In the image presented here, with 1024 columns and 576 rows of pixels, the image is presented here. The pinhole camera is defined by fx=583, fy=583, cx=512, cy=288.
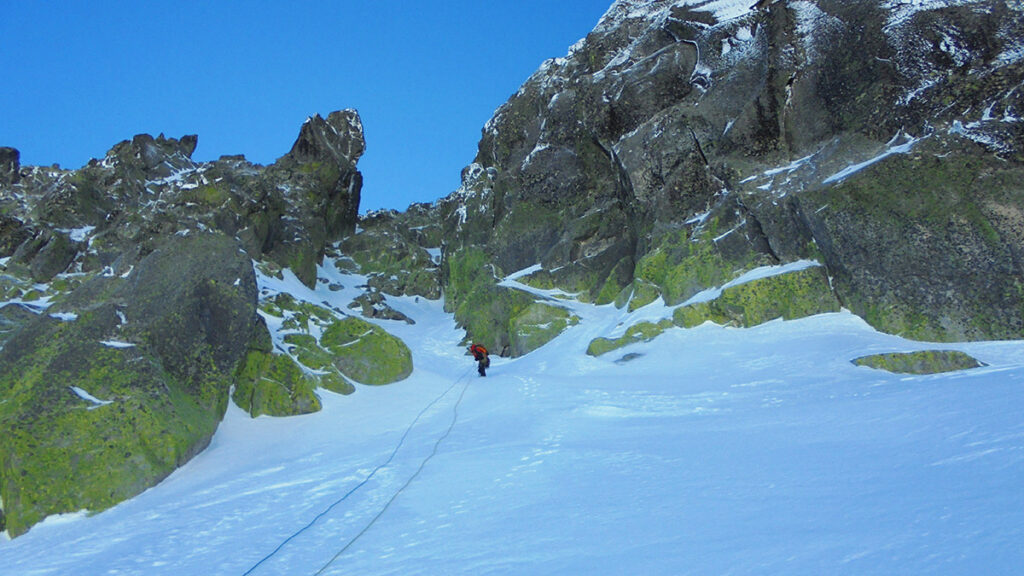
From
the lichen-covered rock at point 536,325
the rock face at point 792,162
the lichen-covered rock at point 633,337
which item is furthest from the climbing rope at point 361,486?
the lichen-covered rock at point 536,325

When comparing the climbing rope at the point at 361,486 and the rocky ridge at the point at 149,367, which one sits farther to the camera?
the rocky ridge at the point at 149,367

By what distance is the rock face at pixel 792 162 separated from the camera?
16828mm

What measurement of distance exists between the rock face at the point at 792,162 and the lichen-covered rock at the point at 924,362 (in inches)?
164

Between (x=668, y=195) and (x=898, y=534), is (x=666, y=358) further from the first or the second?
(x=898, y=534)

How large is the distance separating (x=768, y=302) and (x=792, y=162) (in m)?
7.58

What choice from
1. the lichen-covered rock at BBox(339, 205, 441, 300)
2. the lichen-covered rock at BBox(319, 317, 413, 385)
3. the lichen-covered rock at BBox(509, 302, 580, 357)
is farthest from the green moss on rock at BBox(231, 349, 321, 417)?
the lichen-covered rock at BBox(339, 205, 441, 300)

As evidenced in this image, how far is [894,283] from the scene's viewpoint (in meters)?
17.4

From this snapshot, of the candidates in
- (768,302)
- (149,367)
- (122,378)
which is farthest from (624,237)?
(122,378)

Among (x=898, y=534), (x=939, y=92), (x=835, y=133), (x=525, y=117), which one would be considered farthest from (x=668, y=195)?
(x=898, y=534)

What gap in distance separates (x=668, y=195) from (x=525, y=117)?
66.9 feet

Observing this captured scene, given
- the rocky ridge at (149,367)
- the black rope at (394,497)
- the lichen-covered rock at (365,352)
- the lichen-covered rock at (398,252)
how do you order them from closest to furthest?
1. the black rope at (394,497)
2. the rocky ridge at (149,367)
3. the lichen-covered rock at (365,352)
4. the lichen-covered rock at (398,252)

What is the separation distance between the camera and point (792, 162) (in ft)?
80.5

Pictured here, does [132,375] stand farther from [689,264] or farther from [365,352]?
[689,264]

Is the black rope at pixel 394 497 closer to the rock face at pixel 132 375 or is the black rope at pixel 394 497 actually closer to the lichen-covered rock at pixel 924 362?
the rock face at pixel 132 375
